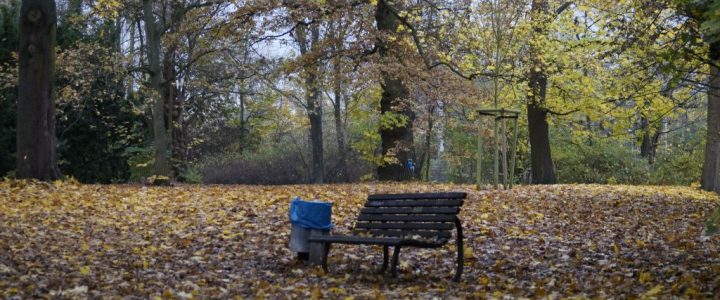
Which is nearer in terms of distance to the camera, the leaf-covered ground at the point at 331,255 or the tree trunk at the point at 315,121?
the leaf-covered ground at the point at 331,255

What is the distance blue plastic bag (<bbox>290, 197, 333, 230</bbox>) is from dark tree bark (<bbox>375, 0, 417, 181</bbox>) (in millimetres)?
11488

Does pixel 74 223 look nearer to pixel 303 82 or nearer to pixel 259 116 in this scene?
pixel 303 82

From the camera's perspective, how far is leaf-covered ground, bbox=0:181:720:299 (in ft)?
23.2

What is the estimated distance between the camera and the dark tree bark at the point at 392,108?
2025 cm

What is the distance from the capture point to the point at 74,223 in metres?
11.0

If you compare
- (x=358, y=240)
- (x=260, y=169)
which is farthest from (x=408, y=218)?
(x=260, y=169)

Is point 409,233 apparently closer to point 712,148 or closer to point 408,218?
point 408,218

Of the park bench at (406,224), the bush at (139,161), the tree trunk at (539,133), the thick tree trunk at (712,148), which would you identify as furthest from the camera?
the bush at (139,161)

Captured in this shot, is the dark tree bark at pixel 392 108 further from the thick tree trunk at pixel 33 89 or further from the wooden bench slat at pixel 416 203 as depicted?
the wooden bench slat at pixel 416 203

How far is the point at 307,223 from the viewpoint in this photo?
8.59m

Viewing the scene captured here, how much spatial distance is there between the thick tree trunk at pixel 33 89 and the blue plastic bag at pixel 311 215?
8.73m

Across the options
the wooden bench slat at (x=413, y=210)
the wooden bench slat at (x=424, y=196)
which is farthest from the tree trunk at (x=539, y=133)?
the wooden bench slat at (x=413, y=210)

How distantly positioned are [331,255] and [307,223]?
0.89 m

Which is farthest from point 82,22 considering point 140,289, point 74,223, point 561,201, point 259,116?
point 259,116
